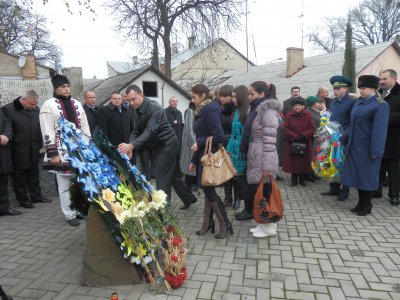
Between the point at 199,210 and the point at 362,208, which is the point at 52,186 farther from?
the point at 362,208

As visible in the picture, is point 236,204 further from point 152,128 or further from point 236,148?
point 152,128

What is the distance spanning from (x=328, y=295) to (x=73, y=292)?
226 cm

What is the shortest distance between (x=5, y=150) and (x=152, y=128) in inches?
106

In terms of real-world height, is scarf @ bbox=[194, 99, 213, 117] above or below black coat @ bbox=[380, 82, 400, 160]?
above

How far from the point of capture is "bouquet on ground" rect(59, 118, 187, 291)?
2934mm

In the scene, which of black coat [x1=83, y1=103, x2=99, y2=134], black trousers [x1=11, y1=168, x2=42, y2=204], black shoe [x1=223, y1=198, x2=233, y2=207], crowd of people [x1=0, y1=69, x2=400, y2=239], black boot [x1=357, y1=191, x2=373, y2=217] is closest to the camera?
crowd of people [x1=0, y1=69, x2=400, y2=239]

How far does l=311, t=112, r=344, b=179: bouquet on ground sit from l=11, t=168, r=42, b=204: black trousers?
4.98 metres

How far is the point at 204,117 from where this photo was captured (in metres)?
3.85

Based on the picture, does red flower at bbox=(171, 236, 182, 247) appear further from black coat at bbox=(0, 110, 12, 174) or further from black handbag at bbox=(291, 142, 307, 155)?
black handbag at bbox=(291, 142, 307, 155)

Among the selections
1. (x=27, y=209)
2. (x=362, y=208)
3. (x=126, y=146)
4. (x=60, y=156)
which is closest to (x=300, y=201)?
(x=362, y=208)

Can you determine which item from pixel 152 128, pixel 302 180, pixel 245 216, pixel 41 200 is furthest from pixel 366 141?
pixel 41 200

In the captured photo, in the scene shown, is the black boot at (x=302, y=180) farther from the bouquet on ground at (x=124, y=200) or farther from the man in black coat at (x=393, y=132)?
the bouquet on ground at (x=124, y=200)

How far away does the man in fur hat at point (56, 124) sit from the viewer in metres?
4.36

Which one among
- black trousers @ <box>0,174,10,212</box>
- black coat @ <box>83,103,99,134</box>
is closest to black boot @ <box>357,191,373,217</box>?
black coat @ <box>83,103,99,134</box>
